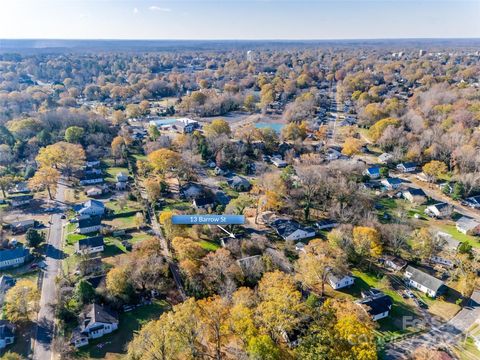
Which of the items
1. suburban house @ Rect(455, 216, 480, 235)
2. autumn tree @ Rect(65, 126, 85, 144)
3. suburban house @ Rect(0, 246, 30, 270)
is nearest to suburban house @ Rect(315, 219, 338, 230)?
suburban house @ Rect(455, 216, 480, 235)

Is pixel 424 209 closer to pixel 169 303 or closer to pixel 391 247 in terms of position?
pixel 391 247

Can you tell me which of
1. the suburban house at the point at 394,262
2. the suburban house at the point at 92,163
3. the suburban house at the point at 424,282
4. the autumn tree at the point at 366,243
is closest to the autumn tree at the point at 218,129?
the suburban house at the point at 92,163

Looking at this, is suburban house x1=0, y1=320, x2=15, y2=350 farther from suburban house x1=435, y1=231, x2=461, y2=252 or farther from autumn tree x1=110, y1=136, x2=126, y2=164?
suburban house x1=435, y1=231, x2=461, y2=252

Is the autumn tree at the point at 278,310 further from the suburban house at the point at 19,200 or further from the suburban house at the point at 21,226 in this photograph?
the suburban house at the point at 19,200

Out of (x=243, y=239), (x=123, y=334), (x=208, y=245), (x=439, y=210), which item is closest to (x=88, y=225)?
(x=208, y=245)

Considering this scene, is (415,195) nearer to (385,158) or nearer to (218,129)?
(385,158)

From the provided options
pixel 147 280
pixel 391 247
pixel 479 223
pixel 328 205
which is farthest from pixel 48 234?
pixel 479 223
